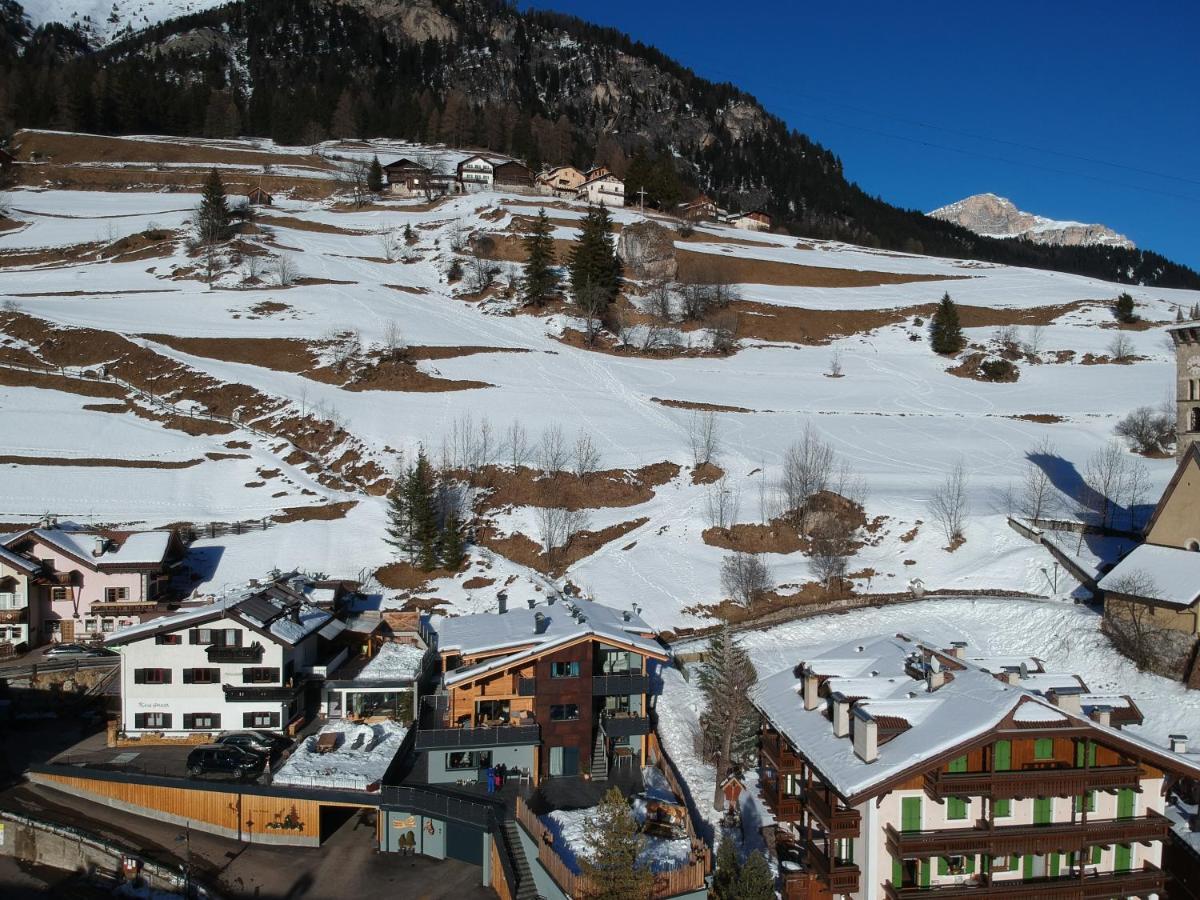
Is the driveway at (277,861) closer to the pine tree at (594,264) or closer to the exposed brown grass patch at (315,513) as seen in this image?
the exposed brown grass patch at (315,513)

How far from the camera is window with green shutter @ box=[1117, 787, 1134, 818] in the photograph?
66.3 ft

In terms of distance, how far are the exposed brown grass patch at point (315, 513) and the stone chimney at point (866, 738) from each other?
43.4 meters

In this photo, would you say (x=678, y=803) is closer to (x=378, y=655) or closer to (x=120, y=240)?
(x=378, y=655)

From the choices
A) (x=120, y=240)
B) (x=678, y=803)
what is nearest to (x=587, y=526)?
(x=678, y=803)

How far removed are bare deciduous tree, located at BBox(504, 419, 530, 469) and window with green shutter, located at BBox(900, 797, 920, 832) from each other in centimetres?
4368

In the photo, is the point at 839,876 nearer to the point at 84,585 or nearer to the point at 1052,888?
the point at 1052,888

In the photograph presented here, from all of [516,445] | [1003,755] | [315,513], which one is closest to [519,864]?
[1003,755]

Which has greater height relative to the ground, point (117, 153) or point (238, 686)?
point (117, 153)

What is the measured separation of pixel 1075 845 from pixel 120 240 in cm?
12485

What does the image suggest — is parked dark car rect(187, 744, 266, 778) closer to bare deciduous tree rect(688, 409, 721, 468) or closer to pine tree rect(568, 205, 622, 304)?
bare deciduous tree rect(688, 409, 721, 468)

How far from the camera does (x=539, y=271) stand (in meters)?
96.3

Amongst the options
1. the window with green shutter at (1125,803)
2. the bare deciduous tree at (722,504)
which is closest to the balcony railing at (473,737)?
the window with green shutter at (1125,803)

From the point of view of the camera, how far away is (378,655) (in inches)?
1586

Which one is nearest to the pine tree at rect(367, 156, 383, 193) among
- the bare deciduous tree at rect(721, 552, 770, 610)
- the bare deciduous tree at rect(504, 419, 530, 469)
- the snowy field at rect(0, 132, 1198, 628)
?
the snowy field at rect(0, 132, 1198, 628)
